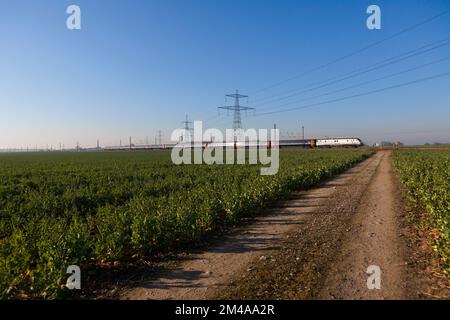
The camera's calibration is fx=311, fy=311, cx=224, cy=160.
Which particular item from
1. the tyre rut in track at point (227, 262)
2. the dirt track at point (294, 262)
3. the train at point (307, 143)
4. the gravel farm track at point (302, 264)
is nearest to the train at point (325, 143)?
the train at point (307, 143)

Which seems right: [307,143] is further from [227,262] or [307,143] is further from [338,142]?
[227,262]

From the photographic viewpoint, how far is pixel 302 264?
21.5 ft

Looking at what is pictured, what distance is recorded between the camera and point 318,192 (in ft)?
54.2

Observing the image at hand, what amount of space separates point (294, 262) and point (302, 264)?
192 millimetres

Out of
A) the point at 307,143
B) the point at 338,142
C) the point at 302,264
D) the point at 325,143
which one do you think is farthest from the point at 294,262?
the point at 307,143

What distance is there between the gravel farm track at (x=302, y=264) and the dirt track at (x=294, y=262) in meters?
0.02

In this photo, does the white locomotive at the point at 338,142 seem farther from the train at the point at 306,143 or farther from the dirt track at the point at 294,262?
the dirt track at the point at 294,262

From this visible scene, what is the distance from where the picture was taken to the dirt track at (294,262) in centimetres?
542

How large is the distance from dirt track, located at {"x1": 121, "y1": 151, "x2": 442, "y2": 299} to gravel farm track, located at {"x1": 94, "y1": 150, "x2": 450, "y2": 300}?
0.05 ft

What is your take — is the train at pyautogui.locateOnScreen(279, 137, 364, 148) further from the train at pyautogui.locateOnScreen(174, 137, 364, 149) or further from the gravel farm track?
the gravel farm track

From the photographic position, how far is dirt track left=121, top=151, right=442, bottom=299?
213 inches
